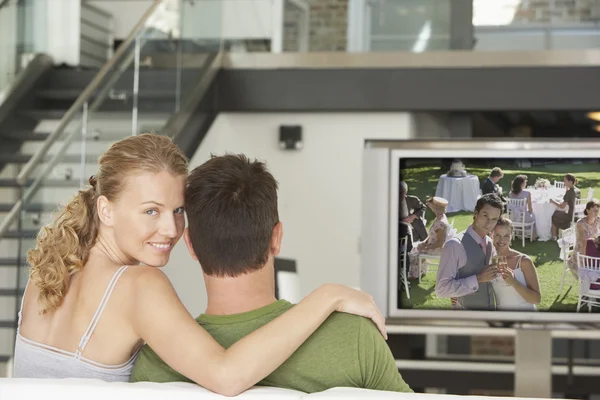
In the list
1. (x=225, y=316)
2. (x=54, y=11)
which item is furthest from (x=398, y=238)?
(x=54, y=11)

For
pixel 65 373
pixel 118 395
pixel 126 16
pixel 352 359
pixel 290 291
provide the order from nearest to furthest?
1. pixel 118 395
2. pixel 352 359
3. pixel 65 373
4. pixel 290 291
5. pixel 126 16

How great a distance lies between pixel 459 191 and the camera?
9.31 ft

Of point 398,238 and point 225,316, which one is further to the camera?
point 398,238

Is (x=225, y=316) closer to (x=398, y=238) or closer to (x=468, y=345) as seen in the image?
(x=398, y=238)

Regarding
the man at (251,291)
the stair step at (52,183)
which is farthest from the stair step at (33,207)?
the man at (251,291)

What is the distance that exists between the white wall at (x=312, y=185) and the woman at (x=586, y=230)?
5313mm

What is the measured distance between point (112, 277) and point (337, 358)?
497 millimetres

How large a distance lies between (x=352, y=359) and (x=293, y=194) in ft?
21.4

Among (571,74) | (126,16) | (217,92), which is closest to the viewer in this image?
(571,74)

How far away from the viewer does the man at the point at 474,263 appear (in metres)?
2.76

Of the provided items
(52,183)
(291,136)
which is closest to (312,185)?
(291,136)

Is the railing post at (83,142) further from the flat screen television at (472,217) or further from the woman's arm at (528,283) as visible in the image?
the woman's arm at (528,283)

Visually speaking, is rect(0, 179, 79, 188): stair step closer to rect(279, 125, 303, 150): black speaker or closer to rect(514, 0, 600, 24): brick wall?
rect(279, 125, 303, 150): black speaker

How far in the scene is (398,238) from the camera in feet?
9.68
